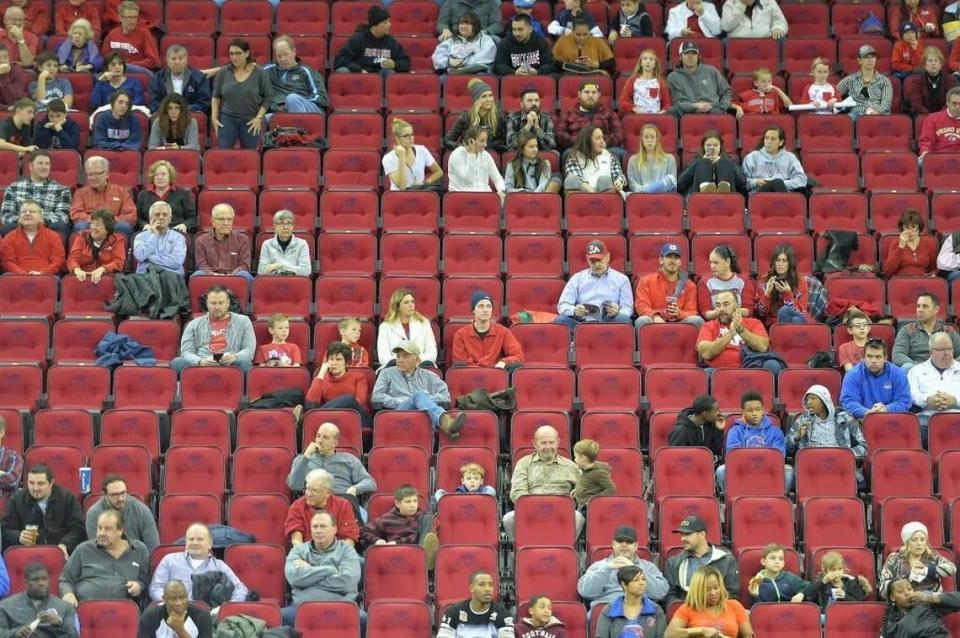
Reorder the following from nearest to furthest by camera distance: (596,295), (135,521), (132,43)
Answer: (135,521) → (596,295) → (132,43)

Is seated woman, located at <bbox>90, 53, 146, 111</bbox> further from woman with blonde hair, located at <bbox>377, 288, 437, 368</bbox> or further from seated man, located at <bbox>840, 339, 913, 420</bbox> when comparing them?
seated man, located at <bbox>840, 339, 913, 420</bbox>

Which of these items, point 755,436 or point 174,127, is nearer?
point 755,436

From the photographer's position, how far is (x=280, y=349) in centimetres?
1511

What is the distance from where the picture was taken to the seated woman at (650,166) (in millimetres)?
17219

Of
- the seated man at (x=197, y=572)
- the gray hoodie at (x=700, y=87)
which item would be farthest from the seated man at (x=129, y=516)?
the gray hoodie at (x=700, y=87)

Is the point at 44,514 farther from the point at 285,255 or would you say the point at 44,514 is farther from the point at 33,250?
the point at 285,255

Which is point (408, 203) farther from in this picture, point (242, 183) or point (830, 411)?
point (830, 411)

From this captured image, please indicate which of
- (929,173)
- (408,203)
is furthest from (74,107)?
(929,173)

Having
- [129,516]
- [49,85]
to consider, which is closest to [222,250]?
[49,85]

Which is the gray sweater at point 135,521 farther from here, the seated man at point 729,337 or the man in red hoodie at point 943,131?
the man in red hoodie at point 943,131

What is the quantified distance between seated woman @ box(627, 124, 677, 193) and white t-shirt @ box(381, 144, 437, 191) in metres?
1.67

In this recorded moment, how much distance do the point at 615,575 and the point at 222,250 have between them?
4.86 m

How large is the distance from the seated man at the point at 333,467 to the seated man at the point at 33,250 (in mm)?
3307

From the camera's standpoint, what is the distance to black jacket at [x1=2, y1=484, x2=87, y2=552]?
44.0 ft
